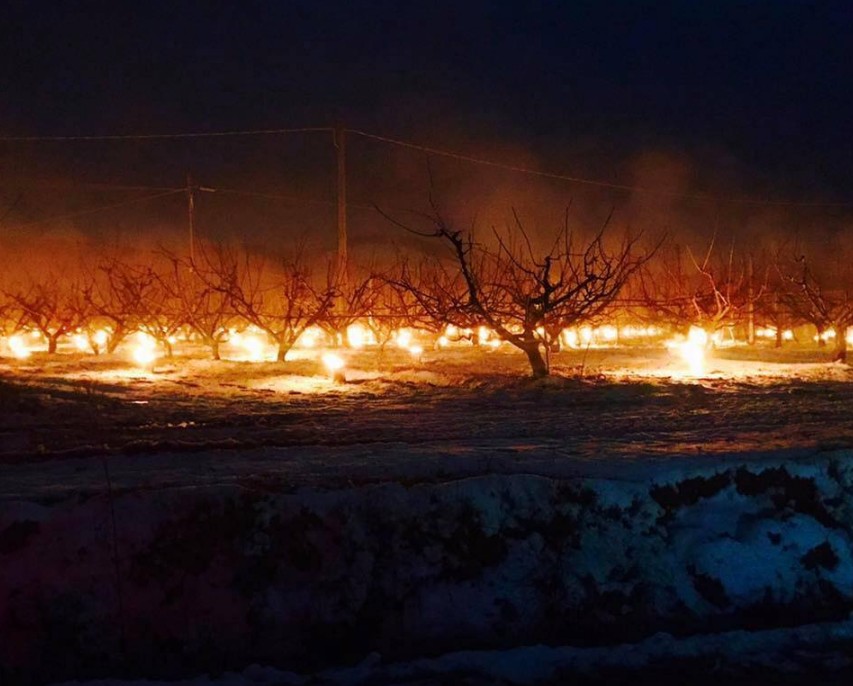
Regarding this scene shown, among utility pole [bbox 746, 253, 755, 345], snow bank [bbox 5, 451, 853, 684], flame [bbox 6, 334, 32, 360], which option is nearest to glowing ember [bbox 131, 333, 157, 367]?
flame [bbox 6, 334, 32, 360]

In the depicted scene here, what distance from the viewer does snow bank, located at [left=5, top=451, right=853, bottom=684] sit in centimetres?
621

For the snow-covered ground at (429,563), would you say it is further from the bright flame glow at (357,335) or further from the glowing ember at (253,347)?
the bright flame glow at (357,335)

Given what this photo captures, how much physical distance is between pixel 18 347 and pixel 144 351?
9.66 metres

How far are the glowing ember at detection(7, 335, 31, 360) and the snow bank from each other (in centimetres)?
2575

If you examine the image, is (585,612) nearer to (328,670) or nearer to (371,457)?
(328,670)

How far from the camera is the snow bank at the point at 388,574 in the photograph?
6.21 m

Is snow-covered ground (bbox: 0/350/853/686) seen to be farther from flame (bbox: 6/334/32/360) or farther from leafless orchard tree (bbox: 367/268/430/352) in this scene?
flame (bbox: 6/334/32/360)

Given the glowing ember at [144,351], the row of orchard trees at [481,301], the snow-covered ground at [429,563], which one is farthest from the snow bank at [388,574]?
the glowing ember at [144,351]

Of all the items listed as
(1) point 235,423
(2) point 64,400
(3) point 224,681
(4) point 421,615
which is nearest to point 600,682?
(4) point 421,615

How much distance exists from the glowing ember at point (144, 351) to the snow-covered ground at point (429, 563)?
1782 centimetres

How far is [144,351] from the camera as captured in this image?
3167cm

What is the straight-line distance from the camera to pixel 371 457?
8.98m

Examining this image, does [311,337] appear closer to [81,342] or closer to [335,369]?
[81,342]

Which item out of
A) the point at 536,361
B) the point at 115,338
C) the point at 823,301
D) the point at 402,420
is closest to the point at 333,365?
the point at 536,361
